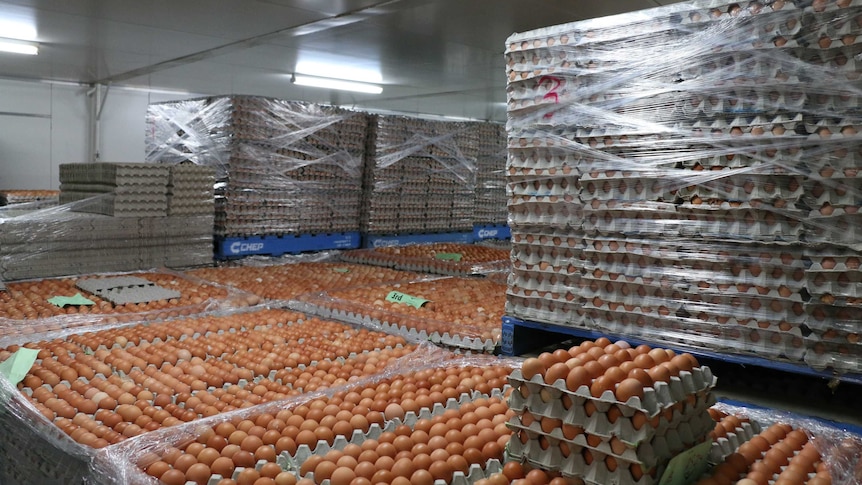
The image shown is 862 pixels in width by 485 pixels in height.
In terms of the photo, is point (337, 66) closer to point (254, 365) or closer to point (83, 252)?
point (83, 252)

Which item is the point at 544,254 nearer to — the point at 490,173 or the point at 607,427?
the point at 607,427

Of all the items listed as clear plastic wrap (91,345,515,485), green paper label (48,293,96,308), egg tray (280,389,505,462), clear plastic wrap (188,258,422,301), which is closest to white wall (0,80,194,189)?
clear plastic wrap (188,258,422,301)

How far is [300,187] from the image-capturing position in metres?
9.98

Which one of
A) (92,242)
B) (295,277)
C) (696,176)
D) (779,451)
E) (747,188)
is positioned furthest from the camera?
(295,277)

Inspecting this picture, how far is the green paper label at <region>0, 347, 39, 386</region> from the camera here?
401 cm

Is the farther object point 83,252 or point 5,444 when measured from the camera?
point 83,252

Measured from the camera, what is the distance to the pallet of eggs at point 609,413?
2383 millimetres

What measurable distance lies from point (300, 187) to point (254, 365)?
5.88 metres

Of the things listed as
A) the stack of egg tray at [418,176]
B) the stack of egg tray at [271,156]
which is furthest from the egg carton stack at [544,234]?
the stack of egg tray at [418,176]

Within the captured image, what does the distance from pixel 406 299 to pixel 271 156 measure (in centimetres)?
431

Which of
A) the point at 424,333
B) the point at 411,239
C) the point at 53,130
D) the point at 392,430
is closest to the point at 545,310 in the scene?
the point at 424,333

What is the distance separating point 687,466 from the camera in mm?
2605

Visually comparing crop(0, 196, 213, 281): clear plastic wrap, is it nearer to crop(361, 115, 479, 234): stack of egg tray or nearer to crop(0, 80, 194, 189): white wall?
crop(361, 115, 479, 234): stack of egg tray

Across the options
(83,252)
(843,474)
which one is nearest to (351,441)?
(843,474)
